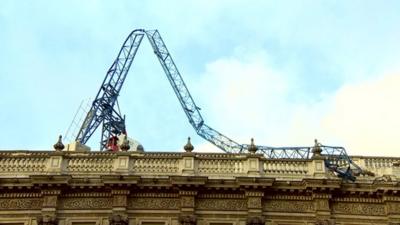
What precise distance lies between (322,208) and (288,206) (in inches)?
61.7

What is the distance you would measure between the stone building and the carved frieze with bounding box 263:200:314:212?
28mm

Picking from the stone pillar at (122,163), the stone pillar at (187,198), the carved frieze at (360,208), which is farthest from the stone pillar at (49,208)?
the carved frieze at (360,208)

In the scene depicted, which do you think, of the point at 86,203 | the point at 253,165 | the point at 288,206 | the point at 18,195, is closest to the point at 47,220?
the point at 86,203

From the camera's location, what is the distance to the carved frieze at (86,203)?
26766 millimetres

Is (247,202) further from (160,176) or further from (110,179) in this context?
(110,179)

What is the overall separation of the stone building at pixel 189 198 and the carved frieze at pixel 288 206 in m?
0.03

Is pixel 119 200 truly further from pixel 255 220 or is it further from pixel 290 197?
pixel 290 197

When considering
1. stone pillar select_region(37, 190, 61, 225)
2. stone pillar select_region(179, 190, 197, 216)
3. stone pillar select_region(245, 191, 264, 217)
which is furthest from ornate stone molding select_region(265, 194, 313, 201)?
stone pillar select_region(37, 190, 61, 225)

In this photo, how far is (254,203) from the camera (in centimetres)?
2662

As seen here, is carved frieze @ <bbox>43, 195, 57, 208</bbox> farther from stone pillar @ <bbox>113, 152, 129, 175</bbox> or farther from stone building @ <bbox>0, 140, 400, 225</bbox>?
stone pillar @ <bbox>113, 152, 129, 175</bbox>

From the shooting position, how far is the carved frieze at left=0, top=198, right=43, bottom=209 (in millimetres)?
26828

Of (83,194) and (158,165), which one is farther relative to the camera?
(158,165)

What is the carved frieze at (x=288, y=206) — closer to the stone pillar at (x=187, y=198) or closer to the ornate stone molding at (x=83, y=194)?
the stone pillar at (x=187, y=198)

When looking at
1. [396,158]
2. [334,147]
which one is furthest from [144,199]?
[396,158]
